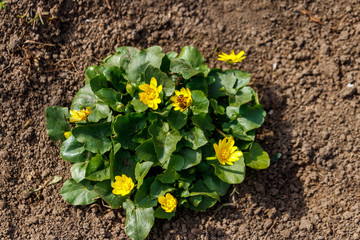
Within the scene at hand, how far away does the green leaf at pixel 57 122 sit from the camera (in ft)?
11.6

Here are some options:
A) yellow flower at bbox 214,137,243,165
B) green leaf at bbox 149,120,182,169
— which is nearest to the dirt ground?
yellow flower at bbox 214,137,243,165

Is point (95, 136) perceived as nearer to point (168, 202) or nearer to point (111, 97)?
point (111, 97)

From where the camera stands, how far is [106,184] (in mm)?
3346

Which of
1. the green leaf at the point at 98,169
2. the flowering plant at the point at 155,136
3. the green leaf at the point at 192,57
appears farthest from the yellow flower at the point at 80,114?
the green leaf at the point at 192,57

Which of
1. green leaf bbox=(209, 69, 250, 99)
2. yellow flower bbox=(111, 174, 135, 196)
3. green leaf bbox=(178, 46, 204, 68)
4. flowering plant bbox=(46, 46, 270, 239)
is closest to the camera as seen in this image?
yellow flower bbox=(111, 174, 135, 196)

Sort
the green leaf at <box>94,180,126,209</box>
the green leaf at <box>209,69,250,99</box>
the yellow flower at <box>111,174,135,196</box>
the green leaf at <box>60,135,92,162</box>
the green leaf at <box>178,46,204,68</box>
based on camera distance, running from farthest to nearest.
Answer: the green leaf at <box>178,46,204,68</box>
the green leaf at <box>209,69,250,99</box>
the green leaf at <box>60,135,92,162</box>
the green leaf at <box>94,180,126,209</box>
the yellow flower at <box>111,174,135,196</box>

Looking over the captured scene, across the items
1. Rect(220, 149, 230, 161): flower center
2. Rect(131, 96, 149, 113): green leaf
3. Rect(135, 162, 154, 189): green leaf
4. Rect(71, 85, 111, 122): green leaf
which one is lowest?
Rect(135, 162, 154, 189): green leaf

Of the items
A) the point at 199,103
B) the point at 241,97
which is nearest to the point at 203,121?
the point at 199,103

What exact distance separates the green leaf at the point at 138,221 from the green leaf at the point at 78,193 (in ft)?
1.32

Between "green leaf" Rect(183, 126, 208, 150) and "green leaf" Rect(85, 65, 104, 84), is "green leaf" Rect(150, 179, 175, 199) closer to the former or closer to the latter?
"green leaf" Rect(183, 126, 208, 150)

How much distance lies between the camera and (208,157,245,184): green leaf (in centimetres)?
325

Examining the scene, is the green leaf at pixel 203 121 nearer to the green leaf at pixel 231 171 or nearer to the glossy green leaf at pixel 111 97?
the green leaf at pixel 231 171

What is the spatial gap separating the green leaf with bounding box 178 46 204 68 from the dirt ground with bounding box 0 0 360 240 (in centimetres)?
31

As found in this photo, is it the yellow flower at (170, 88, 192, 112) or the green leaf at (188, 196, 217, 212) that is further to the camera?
the green leaf at (188, 196, 217, 212)
